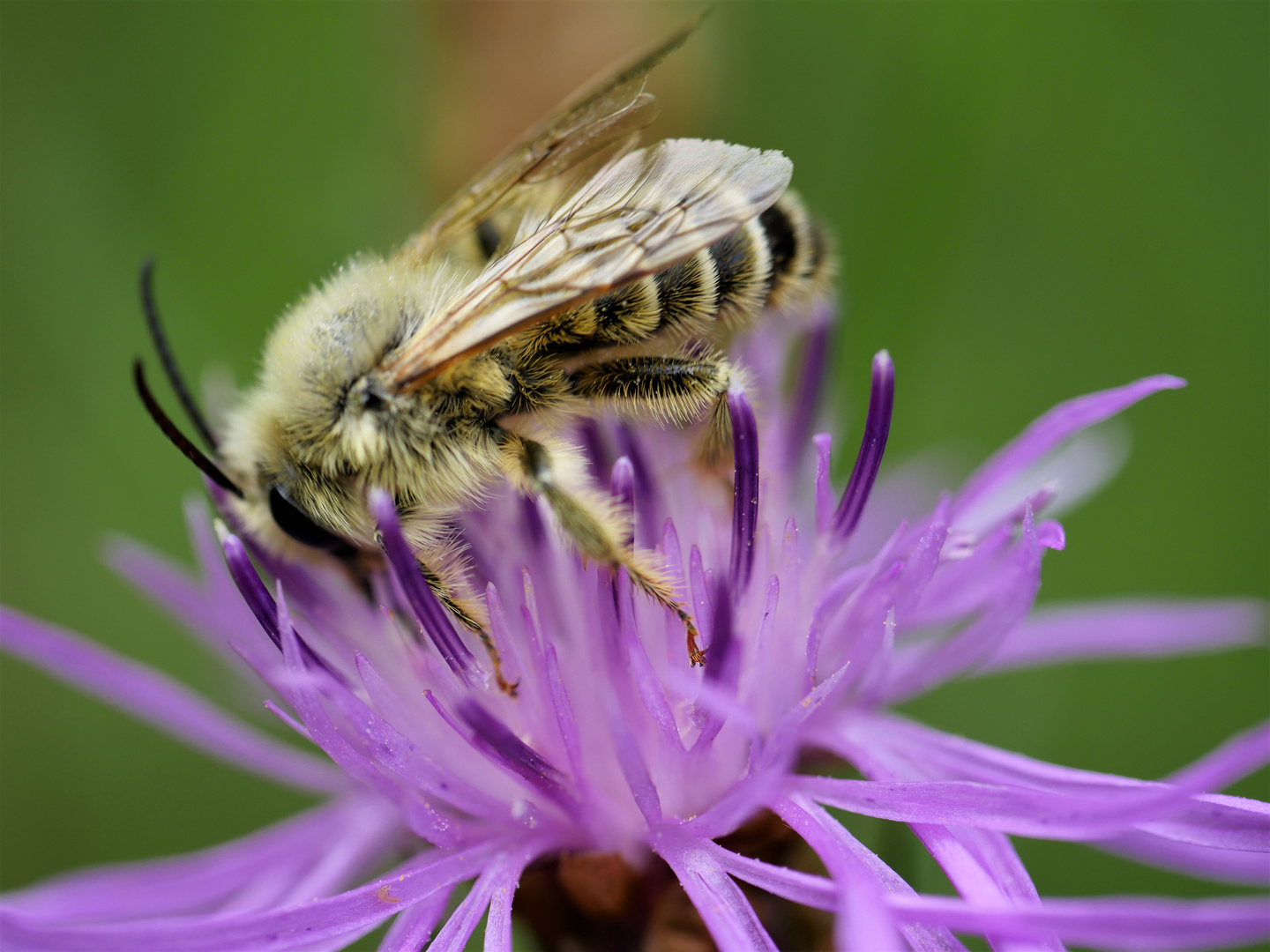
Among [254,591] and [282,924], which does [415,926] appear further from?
[254,591]

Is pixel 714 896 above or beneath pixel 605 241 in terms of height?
beneath

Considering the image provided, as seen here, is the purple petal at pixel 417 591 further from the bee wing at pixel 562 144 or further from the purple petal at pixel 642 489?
the bee wing at pixel 562 144

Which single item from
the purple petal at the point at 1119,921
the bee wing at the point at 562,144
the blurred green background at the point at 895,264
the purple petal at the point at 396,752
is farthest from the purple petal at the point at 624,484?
the blurred green background at the point at 895,264

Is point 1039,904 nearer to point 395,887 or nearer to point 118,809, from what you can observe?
point 395,887

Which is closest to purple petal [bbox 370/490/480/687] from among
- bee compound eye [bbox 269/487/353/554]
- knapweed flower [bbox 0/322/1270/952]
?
knapweed flower [bbox 0/322/1270/952]

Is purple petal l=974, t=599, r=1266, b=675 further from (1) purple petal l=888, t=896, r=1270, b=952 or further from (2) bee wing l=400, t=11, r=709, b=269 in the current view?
(2) bee wing l=400, t=11, r=709, b=269

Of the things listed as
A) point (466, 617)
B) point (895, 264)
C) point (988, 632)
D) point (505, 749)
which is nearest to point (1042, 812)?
point (988, 632)

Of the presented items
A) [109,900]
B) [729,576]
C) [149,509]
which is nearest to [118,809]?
[149,509]
